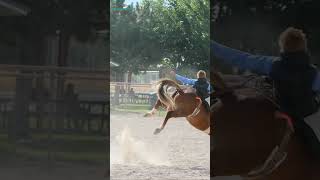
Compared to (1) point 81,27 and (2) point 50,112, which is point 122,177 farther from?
(1) point 81,27

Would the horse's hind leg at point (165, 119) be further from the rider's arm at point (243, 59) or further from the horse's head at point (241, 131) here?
the rider's arm at point (243, 59)

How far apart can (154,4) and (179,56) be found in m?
0.50

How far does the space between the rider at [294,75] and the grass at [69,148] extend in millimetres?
1320

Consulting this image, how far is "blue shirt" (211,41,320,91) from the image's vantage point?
13.0 feet

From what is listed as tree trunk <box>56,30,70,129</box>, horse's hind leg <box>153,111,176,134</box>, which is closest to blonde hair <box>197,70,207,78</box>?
horse's hind leg <box>153,111,176,134</box>

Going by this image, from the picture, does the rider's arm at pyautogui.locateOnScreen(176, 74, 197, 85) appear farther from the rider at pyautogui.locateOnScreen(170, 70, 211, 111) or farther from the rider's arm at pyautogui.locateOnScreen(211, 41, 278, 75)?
the rider's arm at pyautogui.locateOnScreen(211, 41, 278, 75)

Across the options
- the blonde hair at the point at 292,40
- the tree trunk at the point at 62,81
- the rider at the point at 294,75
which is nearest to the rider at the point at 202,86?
the rider at the point at 294,75

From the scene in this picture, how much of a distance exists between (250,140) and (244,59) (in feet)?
2.26

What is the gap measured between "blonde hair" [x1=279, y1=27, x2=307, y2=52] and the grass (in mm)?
1757

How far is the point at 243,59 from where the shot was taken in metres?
3.98

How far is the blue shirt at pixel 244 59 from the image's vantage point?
3955mm

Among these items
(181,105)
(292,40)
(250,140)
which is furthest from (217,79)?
(292,40)

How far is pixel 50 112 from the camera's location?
4188 millimetres

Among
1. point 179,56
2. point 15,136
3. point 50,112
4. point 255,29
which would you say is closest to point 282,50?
point 255,29
